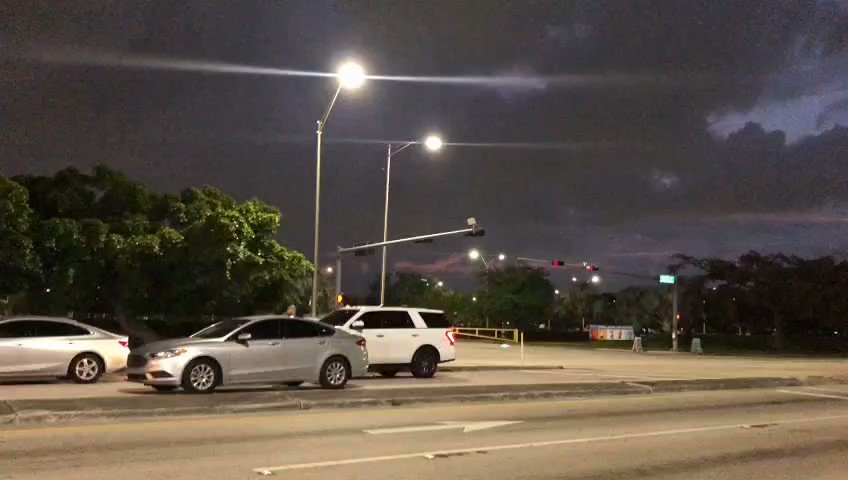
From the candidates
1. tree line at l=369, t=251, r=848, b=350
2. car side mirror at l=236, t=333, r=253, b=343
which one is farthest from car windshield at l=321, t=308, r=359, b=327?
tree line at l=369, t=251, r=848, b=350

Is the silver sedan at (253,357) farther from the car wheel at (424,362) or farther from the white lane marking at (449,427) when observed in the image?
the white lane marking at (449,427)

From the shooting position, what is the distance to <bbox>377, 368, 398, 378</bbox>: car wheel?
21.5 m

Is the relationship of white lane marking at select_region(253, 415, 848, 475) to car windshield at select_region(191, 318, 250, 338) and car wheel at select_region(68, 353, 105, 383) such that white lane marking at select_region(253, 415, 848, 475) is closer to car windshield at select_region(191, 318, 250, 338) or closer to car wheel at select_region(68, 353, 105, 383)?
car windshield at select_region(191, 318, 250, 338)

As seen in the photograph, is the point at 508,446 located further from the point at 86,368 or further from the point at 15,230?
the point at 15,230

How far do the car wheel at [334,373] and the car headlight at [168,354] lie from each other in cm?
296

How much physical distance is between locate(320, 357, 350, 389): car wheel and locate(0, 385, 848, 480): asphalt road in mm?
2968

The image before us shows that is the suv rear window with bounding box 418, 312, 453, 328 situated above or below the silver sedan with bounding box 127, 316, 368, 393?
above

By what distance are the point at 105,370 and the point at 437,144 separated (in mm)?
16451

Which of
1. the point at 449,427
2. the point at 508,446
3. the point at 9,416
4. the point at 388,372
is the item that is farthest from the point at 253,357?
the point at 508,446

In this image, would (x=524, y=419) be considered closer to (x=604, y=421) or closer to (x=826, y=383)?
(x=604, y=421)

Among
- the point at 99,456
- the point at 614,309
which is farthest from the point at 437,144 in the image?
the point at 614,309

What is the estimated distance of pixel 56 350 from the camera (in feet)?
58.5

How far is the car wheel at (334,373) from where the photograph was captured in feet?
56.2

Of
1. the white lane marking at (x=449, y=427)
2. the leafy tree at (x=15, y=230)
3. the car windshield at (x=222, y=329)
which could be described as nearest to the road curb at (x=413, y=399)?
the white lane marking at (x=449, y=427)
